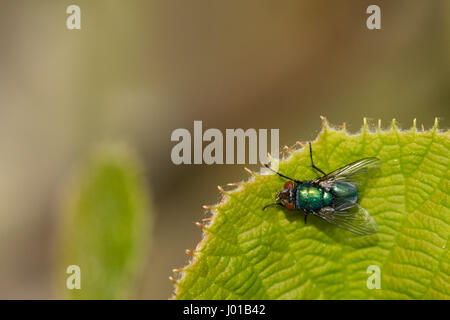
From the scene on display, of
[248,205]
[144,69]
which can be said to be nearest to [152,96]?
[144,69]

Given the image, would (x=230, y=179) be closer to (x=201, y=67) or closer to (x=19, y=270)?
(x=201, y=67)

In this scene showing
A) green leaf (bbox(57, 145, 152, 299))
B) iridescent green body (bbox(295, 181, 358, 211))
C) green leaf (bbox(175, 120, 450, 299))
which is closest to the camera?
green leaf (bbox(175, 120, 450, 299))

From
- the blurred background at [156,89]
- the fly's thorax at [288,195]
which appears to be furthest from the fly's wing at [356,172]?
the blurred background at [156,89]

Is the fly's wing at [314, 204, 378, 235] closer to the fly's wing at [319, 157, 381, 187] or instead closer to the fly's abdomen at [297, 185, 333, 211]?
the fly's abdomen at [297, 185, 333, 211]

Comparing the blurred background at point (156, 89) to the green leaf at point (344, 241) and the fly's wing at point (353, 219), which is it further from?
the green leaf at point (344, 241)

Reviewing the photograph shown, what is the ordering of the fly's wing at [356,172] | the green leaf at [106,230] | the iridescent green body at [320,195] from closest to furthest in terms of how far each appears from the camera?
1. the fly's wing at [356,172]
2. the iridescent green body at [320,195]
3. the green leaf at [106,230]

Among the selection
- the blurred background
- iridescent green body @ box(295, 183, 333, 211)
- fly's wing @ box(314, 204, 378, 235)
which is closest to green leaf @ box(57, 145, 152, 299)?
the blurred background
